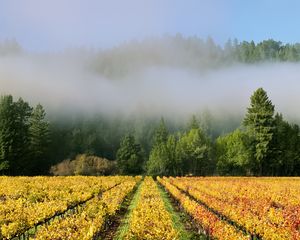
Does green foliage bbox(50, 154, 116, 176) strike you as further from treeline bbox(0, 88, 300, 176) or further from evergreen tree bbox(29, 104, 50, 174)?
evergreen tree bbox(29, 104, 50, 174)

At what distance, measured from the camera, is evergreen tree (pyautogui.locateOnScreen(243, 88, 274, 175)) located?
77.6 metres

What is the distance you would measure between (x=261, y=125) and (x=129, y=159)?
35.8 meters

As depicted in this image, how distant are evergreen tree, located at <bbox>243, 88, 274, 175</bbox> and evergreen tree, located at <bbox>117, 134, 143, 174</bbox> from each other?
104 feet

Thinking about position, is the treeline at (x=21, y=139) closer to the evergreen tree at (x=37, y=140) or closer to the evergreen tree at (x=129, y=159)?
the evergreen tree at (x=37, y=140)

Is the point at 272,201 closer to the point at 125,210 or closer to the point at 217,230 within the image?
the point at 125,210

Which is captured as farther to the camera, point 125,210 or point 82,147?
point 82,147

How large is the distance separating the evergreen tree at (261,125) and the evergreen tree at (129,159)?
31.7m

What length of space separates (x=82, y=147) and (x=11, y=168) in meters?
68.6

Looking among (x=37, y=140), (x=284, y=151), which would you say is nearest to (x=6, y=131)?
(x=37, y=140)

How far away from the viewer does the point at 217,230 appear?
50.4 feet

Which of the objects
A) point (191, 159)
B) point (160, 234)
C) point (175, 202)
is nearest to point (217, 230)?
point (160, 234)

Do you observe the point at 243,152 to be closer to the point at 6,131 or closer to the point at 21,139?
the point at 21,139

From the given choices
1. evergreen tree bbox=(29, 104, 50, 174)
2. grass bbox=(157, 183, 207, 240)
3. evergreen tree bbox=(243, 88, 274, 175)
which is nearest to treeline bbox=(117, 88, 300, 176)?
evergreen tree bbox=(243, 88, 274, 175)

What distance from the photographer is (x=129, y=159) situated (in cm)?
10106
